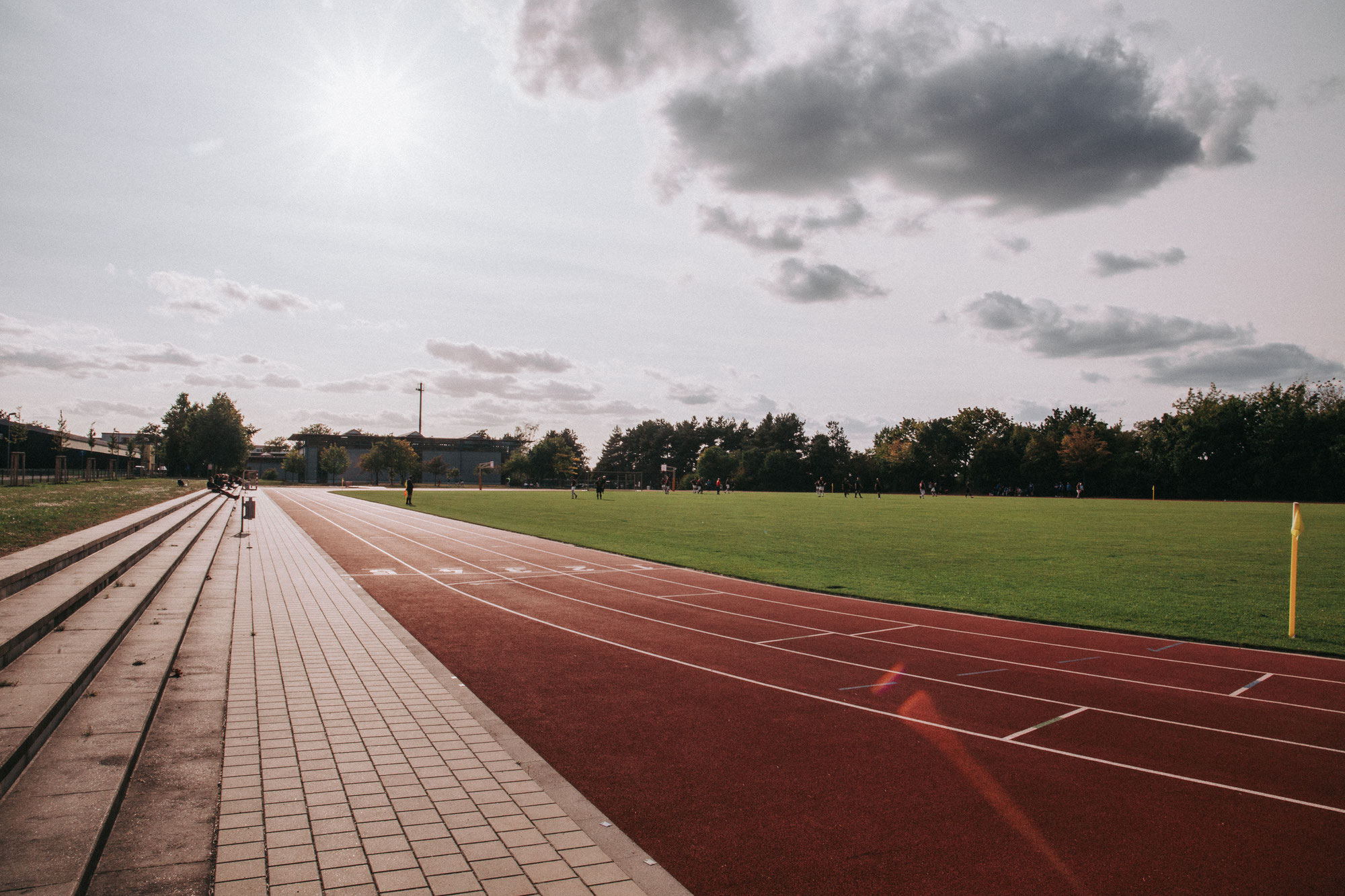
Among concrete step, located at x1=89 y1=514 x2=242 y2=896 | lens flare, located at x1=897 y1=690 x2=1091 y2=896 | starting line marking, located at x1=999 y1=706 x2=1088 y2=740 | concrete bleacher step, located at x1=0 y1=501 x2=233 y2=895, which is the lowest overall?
concrete step, located at x1=89 y1=514 x2=242 y2=896

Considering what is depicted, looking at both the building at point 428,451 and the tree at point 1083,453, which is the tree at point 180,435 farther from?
the tree at point 1083,453

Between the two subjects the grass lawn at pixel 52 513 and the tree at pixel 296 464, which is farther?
the tree at pixel 296 464

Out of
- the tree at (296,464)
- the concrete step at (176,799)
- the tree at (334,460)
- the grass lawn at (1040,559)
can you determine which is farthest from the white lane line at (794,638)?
the tree at (296,464)

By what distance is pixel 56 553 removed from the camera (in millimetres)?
9664

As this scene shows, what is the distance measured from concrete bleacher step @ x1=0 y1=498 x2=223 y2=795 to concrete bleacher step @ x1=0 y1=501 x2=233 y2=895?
49 mm

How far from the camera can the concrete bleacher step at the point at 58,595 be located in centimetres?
606

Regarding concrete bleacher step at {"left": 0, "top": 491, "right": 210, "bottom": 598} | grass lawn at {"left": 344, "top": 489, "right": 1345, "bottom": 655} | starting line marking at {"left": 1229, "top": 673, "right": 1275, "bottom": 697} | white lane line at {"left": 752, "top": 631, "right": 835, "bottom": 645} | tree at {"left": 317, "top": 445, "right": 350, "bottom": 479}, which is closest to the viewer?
starting line marking at {"left": 1229, "top": 673, "right": 1275, "bottom": 697}

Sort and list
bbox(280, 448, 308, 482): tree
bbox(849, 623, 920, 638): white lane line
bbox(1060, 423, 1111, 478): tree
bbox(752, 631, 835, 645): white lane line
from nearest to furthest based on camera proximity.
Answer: bbox(752, 631, 835, 645): white lane line, bbox(849, 623, 920, 638): white lane line, bbox(1060, 423, 1111, 478): tree, bbox(280, 448, 308, 482): tree

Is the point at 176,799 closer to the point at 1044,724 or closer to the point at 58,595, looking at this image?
the point at 58,595

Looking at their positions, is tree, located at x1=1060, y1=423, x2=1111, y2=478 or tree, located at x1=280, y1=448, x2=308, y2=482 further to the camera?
tree, located at x1=280, y1=448, x2=308, y2=482

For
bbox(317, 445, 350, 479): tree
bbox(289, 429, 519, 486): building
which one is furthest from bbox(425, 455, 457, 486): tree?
bbox(317, 445, 350, 479): tree

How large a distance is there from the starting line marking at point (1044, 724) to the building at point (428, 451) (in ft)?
348

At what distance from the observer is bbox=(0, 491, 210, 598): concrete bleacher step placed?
7.85 m

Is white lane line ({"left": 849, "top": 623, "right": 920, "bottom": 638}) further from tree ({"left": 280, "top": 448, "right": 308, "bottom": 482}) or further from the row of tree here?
tree ({"left": 280, "top": 448, "right": 308, "bottom": 482})
